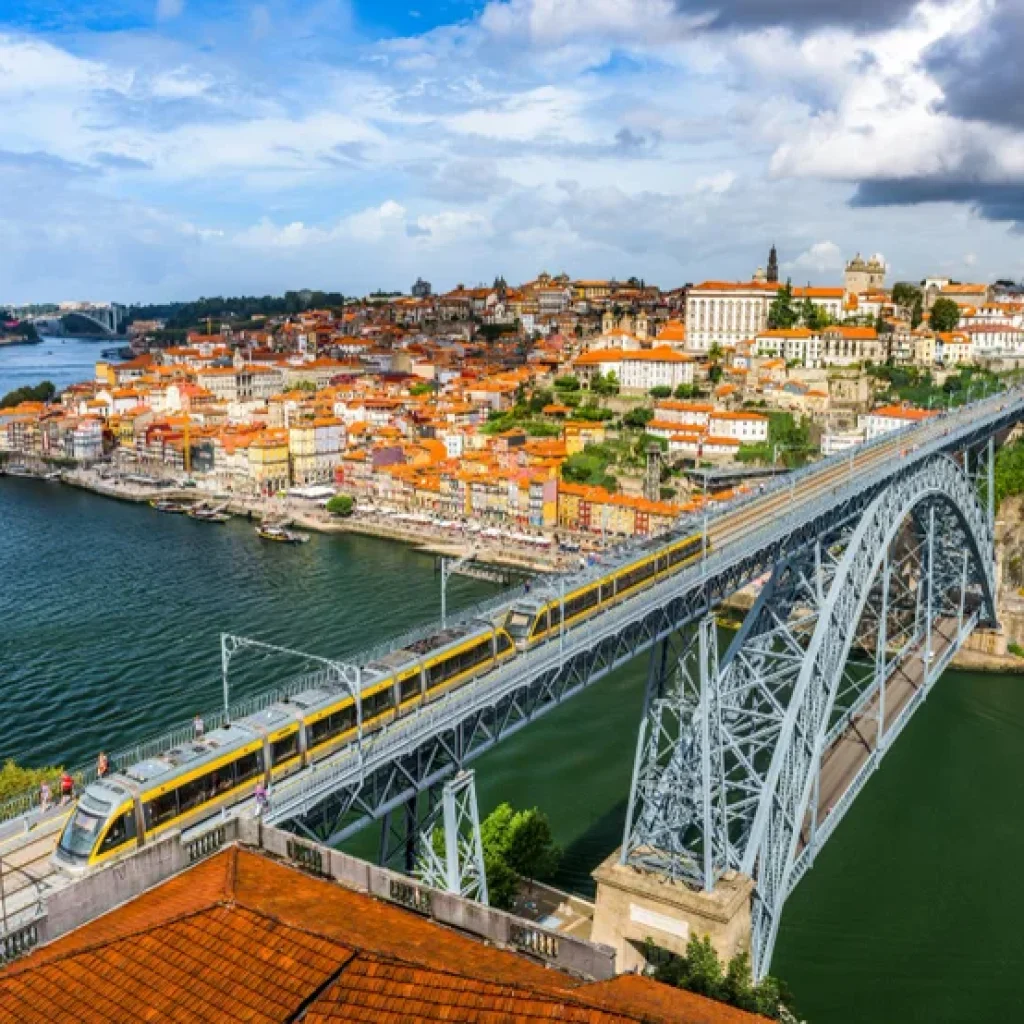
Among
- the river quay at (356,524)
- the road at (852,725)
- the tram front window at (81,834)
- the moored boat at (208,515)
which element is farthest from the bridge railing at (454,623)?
the moored boat at (208,515)

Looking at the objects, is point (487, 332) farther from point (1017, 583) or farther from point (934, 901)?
point (934, 901)

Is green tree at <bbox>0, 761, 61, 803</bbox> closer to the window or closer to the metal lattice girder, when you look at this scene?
the window

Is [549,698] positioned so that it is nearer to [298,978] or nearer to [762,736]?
[762,736]

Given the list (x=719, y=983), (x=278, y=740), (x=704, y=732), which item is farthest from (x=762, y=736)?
(x=278, y=740)

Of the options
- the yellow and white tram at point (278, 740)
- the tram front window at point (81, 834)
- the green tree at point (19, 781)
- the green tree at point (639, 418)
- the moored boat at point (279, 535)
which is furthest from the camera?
the green tree at point (639, 418)

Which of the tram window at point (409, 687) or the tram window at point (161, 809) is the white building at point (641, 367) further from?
the tram window at point (161, 809)

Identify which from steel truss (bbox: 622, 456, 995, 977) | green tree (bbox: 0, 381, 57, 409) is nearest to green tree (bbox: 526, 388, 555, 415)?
steel truss (bbox: 622, 456, 995, 977)
